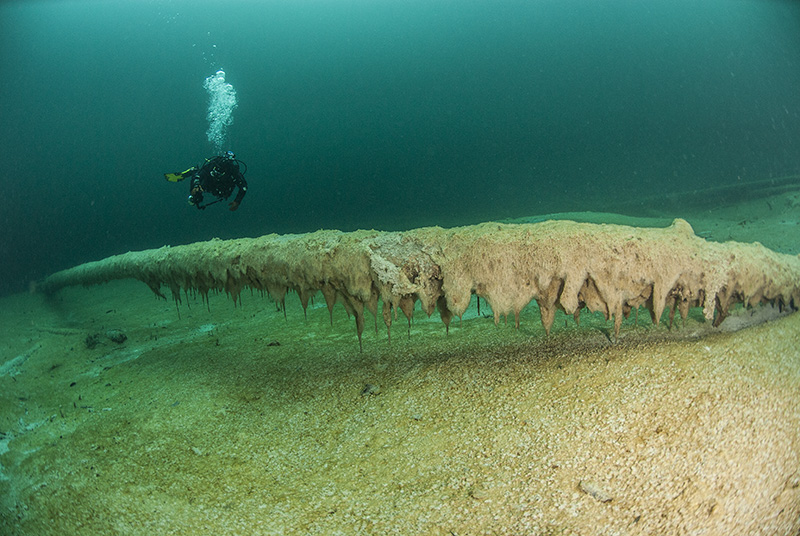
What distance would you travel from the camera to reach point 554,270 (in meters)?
3.27

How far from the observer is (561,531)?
1.86m

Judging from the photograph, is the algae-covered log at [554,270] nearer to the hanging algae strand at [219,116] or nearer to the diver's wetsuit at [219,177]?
the diver's wetsuit at [219,177]

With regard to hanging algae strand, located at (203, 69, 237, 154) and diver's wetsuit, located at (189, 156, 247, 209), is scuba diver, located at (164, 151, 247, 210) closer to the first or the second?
diver's wetsuit, located at (189, 156, 247, 209)

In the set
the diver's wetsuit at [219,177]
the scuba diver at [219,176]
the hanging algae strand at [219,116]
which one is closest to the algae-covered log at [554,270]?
the scuba diver at [219,176]

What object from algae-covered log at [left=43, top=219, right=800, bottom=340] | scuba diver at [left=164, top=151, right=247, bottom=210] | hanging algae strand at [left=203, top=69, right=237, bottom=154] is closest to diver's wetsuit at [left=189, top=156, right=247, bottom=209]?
scuba diver at [left=164, top=151, right=247, bottom=210]

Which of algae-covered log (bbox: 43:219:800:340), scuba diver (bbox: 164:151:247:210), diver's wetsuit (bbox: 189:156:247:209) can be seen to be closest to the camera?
algae-covered log (bbox: 43:219:800:340)

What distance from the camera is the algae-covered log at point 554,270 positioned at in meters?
3.25

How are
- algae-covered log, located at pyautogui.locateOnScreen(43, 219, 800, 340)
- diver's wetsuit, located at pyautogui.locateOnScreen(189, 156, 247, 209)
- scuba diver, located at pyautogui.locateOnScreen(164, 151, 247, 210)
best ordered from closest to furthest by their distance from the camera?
1. algae-covered log, located at pyautogui.locateOnScreen(43, 219, 800, 340)
2. scuba diver, located at pyautogui.locateOnScreen(164, 151, 247, 210)
3. diver's wetsuit, located at pyautogui.locateOnScreen(189, 156, 247, 209)

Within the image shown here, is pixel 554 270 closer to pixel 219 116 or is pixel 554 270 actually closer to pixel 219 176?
pixel 219 176

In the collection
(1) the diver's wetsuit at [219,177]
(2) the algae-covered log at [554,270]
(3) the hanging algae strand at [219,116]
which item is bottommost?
(2) the algae-covered log at [554,270]

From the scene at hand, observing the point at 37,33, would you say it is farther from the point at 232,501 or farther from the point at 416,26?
the point at 232,501

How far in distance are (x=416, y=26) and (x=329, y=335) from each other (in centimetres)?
10095

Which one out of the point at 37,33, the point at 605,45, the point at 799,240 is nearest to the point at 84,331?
the point at 799,240

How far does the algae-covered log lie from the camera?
10.7 feet
